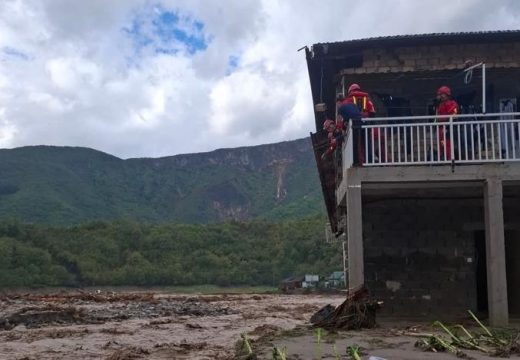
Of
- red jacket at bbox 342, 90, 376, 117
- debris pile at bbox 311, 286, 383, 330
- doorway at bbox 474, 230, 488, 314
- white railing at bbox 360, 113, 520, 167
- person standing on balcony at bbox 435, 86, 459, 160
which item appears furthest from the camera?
doorway at bbox 474, 230, 488, 314

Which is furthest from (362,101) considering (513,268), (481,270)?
(513,268)

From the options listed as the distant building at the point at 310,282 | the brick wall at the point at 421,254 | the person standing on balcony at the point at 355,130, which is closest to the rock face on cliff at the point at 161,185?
the distant building at the point at 310,282

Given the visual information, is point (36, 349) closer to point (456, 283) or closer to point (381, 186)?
point (381, 186)

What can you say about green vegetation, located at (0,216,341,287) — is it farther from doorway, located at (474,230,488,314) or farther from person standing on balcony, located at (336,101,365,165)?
person standing on balcony, located at (336,101,365,165)

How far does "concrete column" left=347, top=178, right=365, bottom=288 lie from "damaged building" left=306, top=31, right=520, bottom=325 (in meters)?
0.03

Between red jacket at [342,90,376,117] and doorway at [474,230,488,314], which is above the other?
red jacket at [342,90,376,117]

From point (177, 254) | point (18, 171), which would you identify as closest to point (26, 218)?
point (18, 171)

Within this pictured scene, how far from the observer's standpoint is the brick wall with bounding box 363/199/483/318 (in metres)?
13.7

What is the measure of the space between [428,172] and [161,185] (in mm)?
110664

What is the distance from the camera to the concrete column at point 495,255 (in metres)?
11.3

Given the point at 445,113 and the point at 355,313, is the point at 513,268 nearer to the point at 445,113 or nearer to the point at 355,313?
the point at 445,113

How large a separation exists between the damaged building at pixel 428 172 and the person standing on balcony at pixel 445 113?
0.21 ft

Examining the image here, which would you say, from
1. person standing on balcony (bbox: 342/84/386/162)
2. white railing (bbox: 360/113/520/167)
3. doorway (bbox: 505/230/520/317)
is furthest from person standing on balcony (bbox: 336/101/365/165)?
doorway (bbox: 505/230/520/317)

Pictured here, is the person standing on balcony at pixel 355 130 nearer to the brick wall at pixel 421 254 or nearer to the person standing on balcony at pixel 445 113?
the person standing on balcony at pixel 445 113
